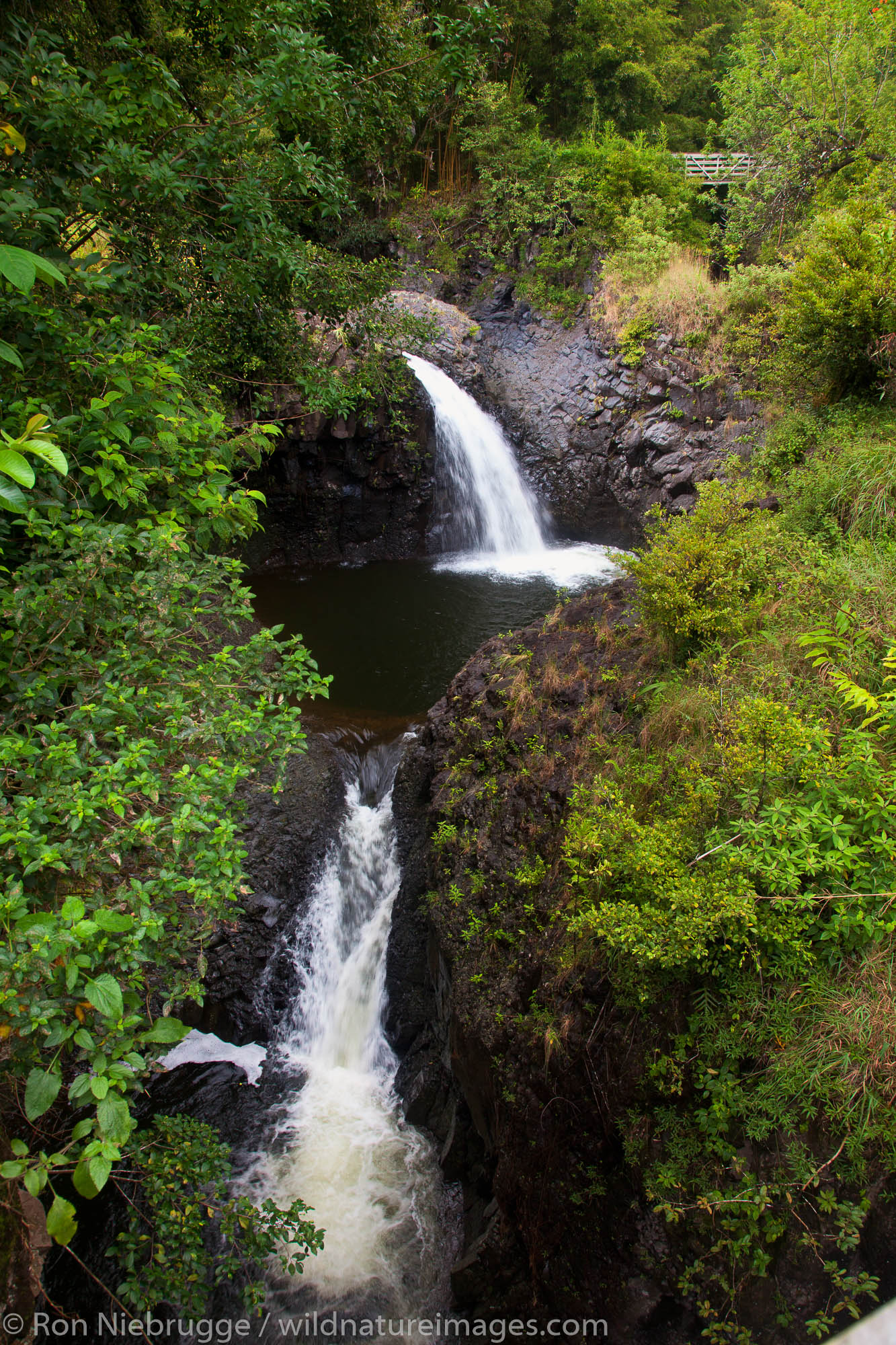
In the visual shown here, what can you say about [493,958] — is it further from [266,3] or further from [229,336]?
[266,3]

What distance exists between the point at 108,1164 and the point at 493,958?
2552mm

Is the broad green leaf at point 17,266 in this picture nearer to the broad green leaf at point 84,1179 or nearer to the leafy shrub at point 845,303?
the broad green leaf at point 84,1179

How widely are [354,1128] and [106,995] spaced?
3.88 meters

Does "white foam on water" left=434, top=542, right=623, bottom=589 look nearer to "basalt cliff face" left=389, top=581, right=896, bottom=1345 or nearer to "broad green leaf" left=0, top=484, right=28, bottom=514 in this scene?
"basalt cliff face" left=389, top=581, right=896, bottom=1345

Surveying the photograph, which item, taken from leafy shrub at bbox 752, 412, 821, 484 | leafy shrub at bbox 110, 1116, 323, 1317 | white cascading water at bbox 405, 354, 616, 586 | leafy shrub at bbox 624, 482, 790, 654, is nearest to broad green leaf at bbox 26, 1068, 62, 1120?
leafy shrub at bbox 110, 1116, 323, 1317

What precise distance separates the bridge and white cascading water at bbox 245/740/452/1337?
15868 mm

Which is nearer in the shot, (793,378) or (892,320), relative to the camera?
(892,320)

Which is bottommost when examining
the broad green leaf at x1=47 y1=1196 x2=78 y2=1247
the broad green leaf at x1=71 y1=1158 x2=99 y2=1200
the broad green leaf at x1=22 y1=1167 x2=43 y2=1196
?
the broad green leaf at x1=47 y1=1196 x2=78 y2=1247

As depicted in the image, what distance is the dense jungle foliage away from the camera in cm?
215

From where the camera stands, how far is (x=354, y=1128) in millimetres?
4750

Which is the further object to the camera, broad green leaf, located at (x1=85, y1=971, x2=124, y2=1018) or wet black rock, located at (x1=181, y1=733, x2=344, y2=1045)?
wet black rock, located at (x1=181, y1=733, x2=344, y2=1045)

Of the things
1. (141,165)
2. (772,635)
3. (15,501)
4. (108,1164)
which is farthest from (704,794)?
(141,165)

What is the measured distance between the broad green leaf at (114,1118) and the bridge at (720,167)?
17.8 meters

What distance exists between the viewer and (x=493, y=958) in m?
3.93
